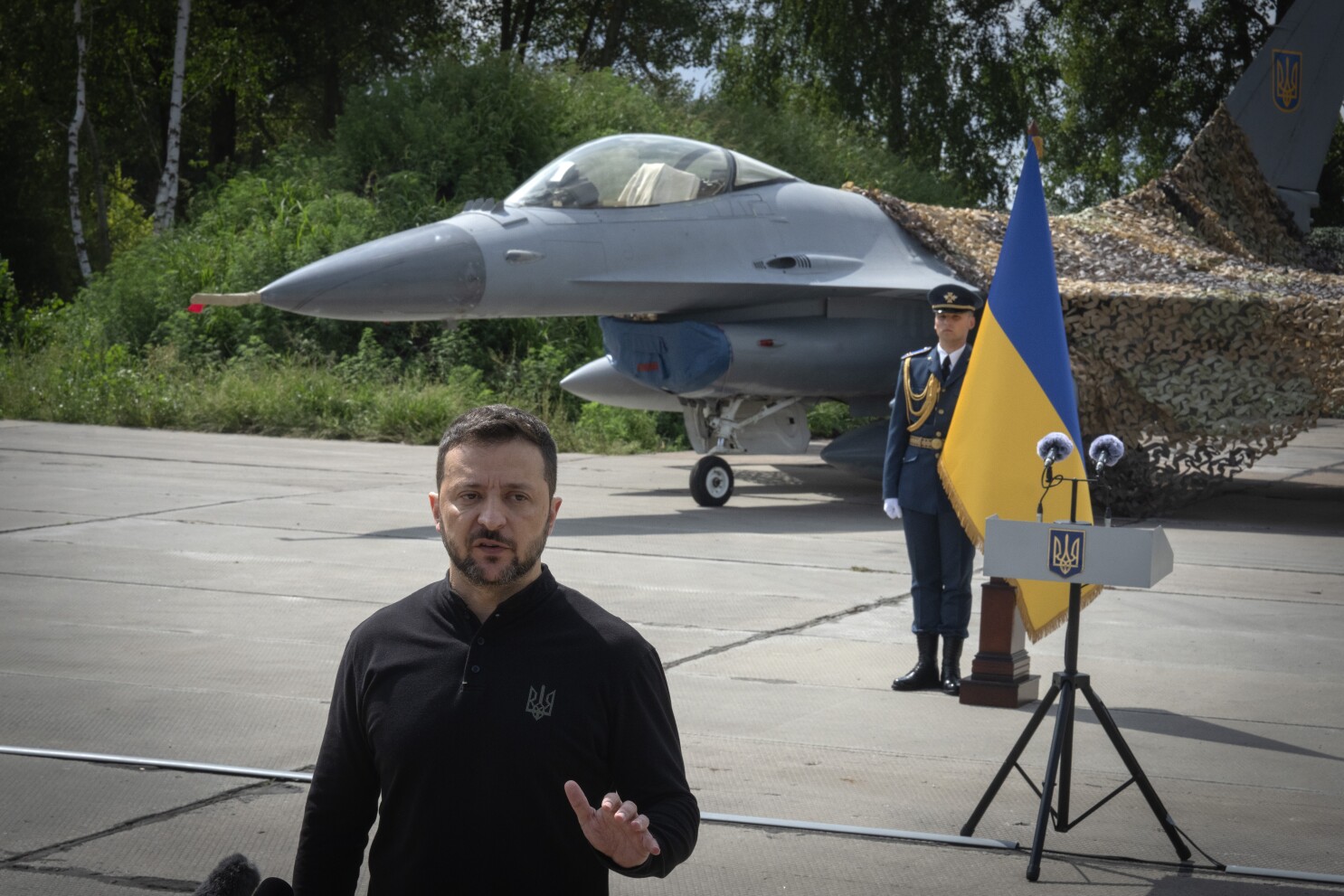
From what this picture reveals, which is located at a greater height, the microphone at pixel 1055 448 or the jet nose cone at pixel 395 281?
the jet nose cone at pixel 395 281

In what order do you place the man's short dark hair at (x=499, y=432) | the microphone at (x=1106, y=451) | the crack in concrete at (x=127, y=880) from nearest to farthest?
the man's short dark hair at (x=499, y=432), the crack in concrete at (x=127, y=880), the microphone at (x=1106, y=451)

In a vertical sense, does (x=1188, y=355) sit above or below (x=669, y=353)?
above

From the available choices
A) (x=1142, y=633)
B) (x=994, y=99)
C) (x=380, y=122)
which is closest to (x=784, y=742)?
(x=1142, y=633)

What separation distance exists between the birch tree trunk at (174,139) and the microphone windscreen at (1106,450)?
77.0ft

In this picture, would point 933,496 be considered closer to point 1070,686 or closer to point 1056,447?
point 1056,447

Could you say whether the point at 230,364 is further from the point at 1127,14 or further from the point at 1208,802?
the point at 1127,14

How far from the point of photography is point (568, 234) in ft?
37.2

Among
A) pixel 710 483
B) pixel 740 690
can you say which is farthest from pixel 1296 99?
pixel 740 690

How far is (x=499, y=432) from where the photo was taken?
241cm

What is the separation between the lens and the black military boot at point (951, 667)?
6312 millimetres

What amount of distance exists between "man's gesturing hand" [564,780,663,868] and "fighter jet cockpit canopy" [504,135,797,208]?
9.85m

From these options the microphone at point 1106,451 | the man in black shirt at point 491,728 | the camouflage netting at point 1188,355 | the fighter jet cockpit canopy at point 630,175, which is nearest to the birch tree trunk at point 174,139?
the fighter jet cockpit canopy at point 630,175

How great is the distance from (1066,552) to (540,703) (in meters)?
2.60

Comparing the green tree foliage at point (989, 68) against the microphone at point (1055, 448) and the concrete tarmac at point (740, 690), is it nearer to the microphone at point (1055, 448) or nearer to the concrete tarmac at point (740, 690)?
the concrete tarmac at point (740, 690)
